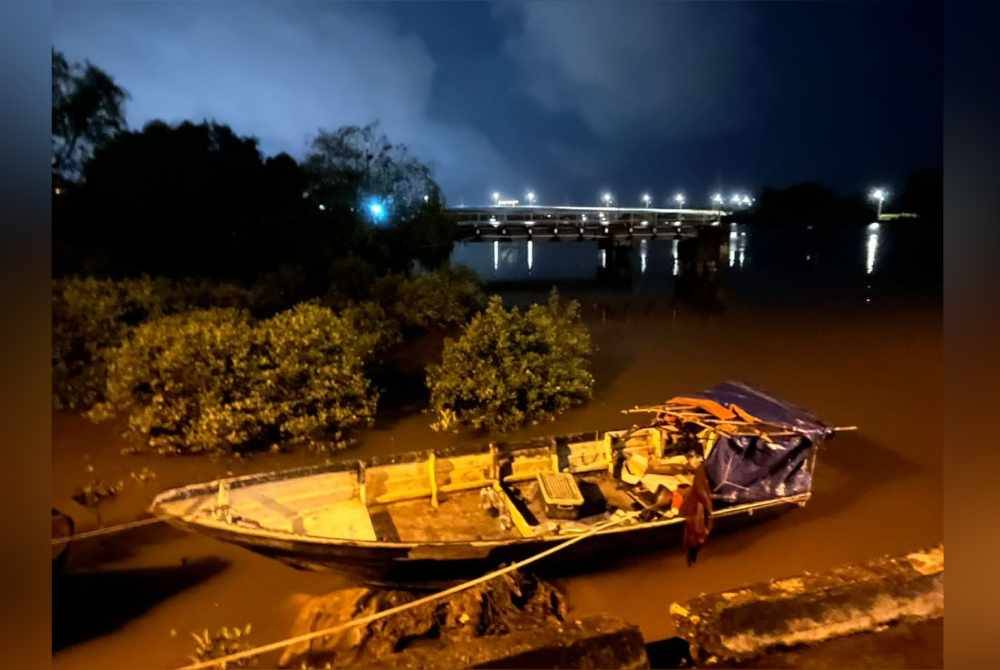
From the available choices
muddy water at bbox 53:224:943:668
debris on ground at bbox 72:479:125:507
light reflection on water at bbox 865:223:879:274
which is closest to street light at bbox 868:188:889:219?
light reflection on water at bbox 865:223:879:274

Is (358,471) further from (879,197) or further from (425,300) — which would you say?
(879,197)

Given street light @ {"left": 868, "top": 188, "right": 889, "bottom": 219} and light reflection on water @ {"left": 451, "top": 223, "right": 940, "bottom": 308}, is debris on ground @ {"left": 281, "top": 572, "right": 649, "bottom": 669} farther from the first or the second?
street light @ {"left": 868, "top": 188, "right": 889, "bottom": 219}

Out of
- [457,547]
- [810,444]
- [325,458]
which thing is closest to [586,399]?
[325,458]

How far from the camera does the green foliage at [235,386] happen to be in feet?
30.6

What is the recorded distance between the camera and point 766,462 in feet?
21.3

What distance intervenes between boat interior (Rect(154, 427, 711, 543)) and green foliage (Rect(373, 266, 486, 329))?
806 centimetres

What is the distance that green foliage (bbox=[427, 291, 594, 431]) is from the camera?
418 inches

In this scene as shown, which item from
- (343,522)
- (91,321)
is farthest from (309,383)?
(91,321)

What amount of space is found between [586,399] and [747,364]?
5.68 meters

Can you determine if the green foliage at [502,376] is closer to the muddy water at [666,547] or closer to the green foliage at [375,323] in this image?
the muddy water at [666,547]

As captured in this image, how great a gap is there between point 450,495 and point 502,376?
13.7ft

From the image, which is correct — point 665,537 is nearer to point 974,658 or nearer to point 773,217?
point 974,658

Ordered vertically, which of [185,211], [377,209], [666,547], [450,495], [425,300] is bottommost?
[666,547]

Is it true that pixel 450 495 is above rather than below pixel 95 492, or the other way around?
above
